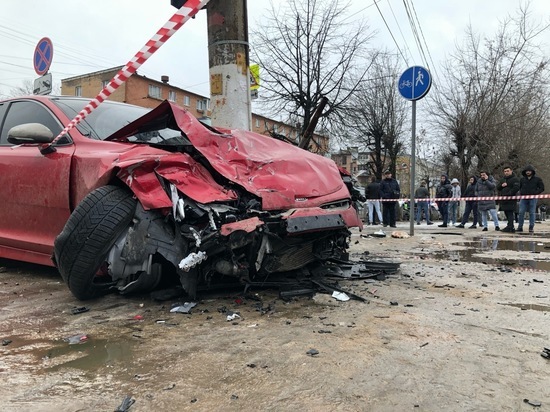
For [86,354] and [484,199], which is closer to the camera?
[86,354]

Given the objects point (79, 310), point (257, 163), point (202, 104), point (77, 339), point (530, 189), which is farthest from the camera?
point (202, 104)

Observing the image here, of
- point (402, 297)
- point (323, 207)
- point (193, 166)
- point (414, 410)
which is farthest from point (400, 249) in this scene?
point (414, 410)

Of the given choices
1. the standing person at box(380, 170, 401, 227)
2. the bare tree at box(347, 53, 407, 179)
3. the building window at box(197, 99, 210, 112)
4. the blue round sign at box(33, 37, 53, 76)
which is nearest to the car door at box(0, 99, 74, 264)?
the blue round sign at box(33, 37, 53, 76)

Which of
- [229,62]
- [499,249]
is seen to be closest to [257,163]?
[229,62]

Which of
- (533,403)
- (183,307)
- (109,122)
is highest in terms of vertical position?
(109,122)

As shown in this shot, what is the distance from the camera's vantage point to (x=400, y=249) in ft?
20.7

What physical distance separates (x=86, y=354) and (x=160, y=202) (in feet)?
3.21

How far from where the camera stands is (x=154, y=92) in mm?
40906

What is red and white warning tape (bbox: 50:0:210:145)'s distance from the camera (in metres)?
3.54

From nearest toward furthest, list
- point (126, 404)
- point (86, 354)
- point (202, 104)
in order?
point (126, 404)
point (86, 354)
point (202, 104)

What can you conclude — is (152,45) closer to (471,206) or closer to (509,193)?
(509,193)

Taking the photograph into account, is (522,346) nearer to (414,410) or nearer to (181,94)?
(414,410)

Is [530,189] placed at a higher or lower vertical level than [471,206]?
higher

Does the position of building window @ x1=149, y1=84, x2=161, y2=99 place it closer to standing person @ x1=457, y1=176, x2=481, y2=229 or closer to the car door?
standing person @ x1=457, y1=176, x2=481, y2=229
